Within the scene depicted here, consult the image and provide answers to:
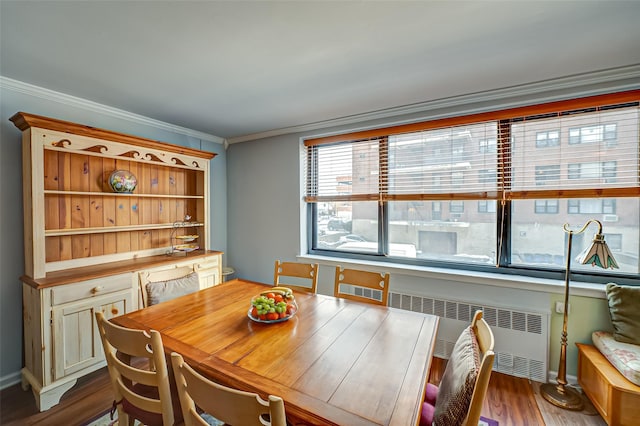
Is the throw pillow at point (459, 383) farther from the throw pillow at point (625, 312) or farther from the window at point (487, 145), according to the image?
the window at point (487, 145)

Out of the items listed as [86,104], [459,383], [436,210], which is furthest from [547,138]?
[86,104]

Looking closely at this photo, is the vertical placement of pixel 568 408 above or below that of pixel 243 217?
below

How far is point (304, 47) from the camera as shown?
172cm

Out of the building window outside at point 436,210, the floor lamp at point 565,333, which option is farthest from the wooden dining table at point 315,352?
the building window outside at point 436,210

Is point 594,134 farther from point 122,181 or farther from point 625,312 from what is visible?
point 122,181

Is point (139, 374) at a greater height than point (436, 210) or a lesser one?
lesser

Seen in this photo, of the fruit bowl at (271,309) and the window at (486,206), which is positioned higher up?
the window at (486,206)

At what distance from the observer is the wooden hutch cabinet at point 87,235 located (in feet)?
6.55

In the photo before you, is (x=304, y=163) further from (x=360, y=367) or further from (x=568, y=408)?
(x=568, y=408)

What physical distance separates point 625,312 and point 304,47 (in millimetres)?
2822

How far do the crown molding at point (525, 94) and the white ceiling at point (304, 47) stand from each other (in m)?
0.07

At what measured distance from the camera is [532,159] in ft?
7.72

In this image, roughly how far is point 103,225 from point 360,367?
2812mm

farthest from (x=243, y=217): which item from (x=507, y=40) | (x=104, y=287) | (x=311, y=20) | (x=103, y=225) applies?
(x=507, y=40)
